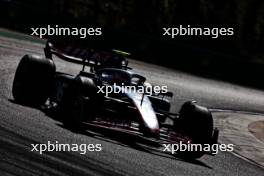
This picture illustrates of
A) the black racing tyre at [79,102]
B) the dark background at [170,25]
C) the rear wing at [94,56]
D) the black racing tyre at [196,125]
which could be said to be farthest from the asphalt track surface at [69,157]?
the dark background at [170,25]

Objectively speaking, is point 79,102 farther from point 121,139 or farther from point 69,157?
point 69,157

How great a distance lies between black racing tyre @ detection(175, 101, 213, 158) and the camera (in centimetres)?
1091

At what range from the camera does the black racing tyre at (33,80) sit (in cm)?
1167

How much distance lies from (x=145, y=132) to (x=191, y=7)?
97.7ft

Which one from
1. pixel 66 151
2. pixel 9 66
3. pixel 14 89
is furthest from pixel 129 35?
pixel 66 151

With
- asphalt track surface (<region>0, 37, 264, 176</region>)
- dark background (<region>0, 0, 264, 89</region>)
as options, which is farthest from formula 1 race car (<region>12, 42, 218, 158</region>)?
dark background (<region>0, 0, 264, 89</region>)

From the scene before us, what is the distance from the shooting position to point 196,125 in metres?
11.0

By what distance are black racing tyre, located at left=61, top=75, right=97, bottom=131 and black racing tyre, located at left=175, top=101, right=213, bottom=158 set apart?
5.22 feet

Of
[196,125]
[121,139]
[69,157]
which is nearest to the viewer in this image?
[69,157]

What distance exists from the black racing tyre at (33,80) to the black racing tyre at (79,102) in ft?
3.09

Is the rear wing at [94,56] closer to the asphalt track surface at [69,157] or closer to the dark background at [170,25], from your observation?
the asphalt track surface at [69,157]

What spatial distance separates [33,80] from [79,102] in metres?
1.41

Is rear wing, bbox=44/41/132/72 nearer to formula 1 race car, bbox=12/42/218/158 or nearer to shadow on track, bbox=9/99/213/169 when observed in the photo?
formula 1 race car, bbox=12/42/218/158

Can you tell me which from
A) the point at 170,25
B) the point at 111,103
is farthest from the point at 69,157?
the point at 170,25
